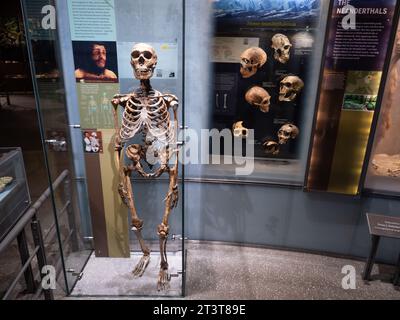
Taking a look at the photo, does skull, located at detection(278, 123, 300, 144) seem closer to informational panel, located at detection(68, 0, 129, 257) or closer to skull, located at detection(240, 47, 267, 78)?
skull, located at detection(240, 47, 267, 78)

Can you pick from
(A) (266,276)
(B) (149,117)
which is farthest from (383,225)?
(B) (149,117)

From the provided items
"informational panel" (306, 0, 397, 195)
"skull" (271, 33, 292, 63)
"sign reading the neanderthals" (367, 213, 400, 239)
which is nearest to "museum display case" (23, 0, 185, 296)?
"skull" (271, 33, 292, 63)

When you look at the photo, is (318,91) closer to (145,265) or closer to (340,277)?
(340,277)

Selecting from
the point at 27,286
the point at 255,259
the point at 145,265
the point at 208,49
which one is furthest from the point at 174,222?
the point at 208,49

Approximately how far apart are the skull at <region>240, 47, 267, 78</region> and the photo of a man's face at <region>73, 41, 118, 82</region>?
0.98 metres

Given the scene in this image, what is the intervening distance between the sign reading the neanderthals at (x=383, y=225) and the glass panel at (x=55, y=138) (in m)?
2.37

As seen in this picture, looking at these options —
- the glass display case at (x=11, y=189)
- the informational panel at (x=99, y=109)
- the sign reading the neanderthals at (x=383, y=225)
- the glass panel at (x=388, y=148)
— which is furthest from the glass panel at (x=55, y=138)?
the glass panel at (x=388, y=148)

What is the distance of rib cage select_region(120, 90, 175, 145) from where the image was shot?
226 centimetres

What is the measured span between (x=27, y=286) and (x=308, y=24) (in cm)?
288

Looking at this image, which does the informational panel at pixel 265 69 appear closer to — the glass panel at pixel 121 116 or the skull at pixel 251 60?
the skull at pixel 251 60

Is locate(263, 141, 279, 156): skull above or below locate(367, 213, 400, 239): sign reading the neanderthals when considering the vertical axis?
above

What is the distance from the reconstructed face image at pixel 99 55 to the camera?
2404 mm

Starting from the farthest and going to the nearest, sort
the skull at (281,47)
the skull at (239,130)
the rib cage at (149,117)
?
the skull at (239,130) < the skull at (281,47) < the rib cage at (149,117)

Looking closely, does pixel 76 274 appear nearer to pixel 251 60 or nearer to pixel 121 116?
pixel 121 116
